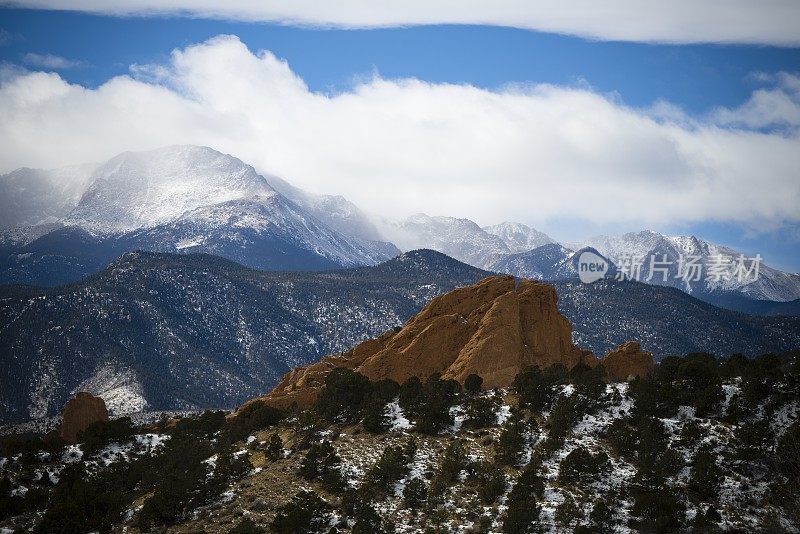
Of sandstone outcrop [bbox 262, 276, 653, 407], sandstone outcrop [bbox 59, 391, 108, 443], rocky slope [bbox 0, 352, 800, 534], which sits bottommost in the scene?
sandstone outcrop [bbox 59, 391, 108, 443]

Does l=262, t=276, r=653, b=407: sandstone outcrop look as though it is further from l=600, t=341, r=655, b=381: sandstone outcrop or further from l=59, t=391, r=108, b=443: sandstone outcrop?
l=59, t=391, r=108, b=443: sandstone outcrop

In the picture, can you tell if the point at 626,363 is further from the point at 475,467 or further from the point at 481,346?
the point at 475,467

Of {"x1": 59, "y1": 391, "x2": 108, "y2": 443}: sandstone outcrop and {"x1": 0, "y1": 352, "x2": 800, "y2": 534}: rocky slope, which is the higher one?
{"x1": 0, "y1": 352, "x2": 800, "y2": 534}: rocky slope

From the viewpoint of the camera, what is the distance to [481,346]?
113938 millimetres

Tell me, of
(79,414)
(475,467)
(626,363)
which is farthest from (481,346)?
(79,414)

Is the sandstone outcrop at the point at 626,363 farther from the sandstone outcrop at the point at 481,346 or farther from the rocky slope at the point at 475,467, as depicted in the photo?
the rocky slope at the point at 475,467

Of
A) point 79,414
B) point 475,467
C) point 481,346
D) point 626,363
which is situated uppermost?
point 626,363

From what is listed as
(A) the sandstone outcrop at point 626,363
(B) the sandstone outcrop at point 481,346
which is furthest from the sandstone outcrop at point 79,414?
(A) the sandstone outcrop at point 626,363

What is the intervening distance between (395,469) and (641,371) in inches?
2206

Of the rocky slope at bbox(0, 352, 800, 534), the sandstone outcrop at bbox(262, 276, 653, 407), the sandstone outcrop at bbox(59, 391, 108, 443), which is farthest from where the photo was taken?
the sandstone outcrop at bbox(59, 391, 108, 443)

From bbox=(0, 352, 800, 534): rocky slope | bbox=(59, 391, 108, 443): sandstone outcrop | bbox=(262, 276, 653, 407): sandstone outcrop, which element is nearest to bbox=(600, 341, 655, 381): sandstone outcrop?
bbox=(262, 276, 653, 407): sandstone outcrop

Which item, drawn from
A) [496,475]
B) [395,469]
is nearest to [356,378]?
[395,469]

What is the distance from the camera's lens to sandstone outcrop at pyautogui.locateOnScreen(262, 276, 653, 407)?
113688 mm

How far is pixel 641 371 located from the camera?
12369 centimetres
